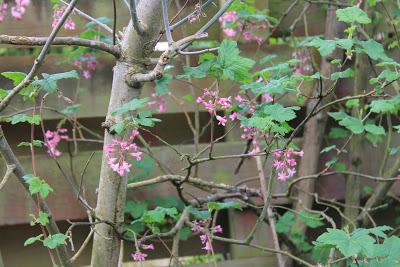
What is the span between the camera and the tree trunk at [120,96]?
1.43m

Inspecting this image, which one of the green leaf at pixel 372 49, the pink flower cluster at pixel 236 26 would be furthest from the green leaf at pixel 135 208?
the green leaf at pixel 372 49

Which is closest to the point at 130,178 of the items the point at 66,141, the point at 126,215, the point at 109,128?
the point at 126,215

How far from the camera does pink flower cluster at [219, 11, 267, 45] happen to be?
6.91 feet

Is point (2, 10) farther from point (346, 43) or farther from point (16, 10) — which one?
A: point (346, 43)

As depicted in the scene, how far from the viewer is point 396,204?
2381 millimetres

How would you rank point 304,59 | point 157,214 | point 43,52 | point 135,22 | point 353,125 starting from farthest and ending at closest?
point 304,59 → point 353,125 → point 157,214 → point 135,22 → point 43,52

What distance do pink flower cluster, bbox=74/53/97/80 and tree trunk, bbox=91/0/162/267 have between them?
2.15 ft

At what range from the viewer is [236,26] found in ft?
6.98

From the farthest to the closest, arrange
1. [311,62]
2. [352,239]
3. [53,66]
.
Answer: [311,62]
[53,66]
[352,239]

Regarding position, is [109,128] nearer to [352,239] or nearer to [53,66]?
[352,239]

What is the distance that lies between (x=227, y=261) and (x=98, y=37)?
90 centimetres

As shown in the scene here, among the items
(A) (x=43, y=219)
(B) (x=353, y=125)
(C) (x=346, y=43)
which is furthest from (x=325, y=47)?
(A) (x=43, y=219)

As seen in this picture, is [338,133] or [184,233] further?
[338,133]

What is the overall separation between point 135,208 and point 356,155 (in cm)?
86
